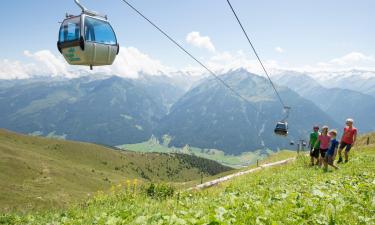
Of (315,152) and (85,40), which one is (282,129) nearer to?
(315,152)

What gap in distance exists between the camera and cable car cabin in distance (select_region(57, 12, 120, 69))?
16.3 meters

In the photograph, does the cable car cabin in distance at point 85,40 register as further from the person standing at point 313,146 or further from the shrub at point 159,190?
the person standing at point 313,146

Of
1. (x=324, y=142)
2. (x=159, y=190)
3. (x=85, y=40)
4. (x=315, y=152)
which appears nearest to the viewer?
(x=159, y=190)

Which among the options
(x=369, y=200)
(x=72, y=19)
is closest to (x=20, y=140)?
(x=72, y=19)

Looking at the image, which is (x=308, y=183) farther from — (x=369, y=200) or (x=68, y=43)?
(x=68, y=43)

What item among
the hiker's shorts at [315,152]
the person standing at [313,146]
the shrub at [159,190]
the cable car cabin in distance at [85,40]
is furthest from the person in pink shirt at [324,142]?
the cable car cabin in distance at [85,40]

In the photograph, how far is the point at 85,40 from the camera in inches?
637

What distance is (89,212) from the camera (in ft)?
34.6

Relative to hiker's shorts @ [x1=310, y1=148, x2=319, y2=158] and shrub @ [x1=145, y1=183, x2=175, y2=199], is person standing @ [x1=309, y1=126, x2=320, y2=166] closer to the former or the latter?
hiker's shorts @ [x1=310, y1=148, x2=319, y2=158]

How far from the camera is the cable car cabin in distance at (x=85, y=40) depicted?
16.3 m

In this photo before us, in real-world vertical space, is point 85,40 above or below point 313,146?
above

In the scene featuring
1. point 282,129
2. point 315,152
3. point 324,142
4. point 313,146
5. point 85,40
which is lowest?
point 315,152

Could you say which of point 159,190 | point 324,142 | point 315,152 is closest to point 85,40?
point 159,190

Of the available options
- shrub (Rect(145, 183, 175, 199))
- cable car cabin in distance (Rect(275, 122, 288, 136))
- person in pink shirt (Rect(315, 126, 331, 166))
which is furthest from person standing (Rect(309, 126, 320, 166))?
cable car cabin in distance (Rect(275, 122, 288, 136))
